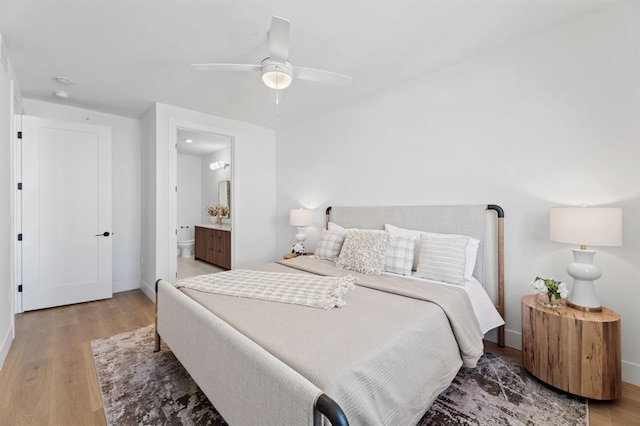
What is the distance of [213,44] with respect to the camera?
235 centimetres

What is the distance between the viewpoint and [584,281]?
6.32 feet

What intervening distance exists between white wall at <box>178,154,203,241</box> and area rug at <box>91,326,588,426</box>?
5.26 meters

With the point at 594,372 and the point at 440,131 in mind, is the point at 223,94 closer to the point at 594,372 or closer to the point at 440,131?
the point at 440,131

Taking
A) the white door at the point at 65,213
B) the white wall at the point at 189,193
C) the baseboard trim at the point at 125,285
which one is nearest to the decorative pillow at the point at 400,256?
the white door at the point at 65,213

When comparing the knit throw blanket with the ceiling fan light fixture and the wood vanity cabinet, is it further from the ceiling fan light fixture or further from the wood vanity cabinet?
the wood vanity cabinet

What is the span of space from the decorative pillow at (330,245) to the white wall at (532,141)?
2.20 ft

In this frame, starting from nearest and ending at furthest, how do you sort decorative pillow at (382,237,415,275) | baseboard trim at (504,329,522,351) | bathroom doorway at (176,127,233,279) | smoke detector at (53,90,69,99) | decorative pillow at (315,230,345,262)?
baseboard trim at (504,329,522,351) < decorative pillow at (382,237,415,275) < decorative pillow at (315,230,345,262) < smoke detector at (53,90,69,99) < bathroom doorway at (176,127,233,279)

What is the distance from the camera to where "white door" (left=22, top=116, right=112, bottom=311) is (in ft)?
11.0

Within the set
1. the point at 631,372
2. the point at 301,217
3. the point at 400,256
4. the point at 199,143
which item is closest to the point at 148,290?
the point at 301,217

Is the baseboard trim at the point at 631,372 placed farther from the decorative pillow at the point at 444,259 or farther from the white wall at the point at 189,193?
the white wall at the point at 189,193

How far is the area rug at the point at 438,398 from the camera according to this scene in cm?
163

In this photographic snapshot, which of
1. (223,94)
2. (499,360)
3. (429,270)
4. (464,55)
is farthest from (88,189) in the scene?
(499,360)

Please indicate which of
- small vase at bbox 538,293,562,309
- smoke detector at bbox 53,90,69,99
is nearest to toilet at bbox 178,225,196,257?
smoke detector at bbox 53,90,69,99

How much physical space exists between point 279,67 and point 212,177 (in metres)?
5.63
